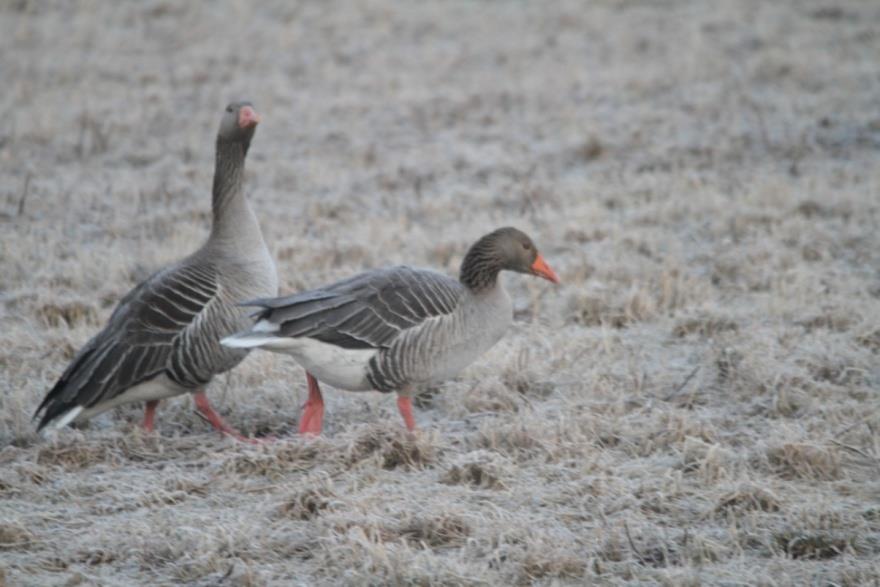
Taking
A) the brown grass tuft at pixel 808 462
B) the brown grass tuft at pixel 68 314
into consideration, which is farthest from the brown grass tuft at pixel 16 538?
the brown grass tuft at pixel 808 462

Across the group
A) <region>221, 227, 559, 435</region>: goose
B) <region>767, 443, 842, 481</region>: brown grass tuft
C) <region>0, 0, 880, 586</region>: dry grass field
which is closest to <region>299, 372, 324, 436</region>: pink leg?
<region>221, 227, 559, 435</region>: goose

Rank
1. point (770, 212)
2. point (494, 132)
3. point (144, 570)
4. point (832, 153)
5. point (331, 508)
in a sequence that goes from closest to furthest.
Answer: point (144, 570)
point (331, 508)
point (770, 212)
point (832, 153)
point (494, 132)

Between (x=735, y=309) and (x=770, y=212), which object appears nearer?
(x=735, y=309)

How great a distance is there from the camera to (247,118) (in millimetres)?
6652

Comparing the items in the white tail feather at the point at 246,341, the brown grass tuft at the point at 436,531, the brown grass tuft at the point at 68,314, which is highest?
the white tail feather at the point at 246,341

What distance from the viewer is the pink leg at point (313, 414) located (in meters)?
5.93

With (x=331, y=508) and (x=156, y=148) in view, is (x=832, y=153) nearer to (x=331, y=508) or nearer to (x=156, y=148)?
(x=156, y=148)

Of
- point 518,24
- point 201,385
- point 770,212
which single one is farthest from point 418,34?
point 201,385

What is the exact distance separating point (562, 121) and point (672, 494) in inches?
351

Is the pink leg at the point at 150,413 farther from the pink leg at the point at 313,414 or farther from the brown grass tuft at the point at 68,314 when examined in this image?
the brown grass tuft at the point at 68,314

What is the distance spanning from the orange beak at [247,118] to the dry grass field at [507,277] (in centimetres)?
149

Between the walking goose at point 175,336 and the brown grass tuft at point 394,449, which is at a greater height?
the walking goose at point 175,336

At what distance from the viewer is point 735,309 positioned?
26.2 ft

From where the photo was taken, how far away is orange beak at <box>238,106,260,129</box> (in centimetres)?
664
